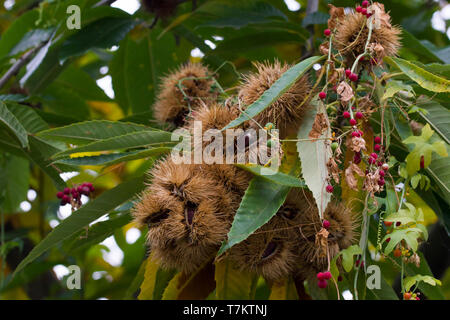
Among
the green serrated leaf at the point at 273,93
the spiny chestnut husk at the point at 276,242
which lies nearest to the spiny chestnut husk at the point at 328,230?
the spiny chestnut husk at the point at 276,242

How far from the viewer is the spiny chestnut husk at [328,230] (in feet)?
4.56

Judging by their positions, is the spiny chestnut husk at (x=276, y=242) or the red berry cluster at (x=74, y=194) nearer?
the spiny chestnut husk at (x=276, y=242)

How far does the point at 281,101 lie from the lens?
1.43 metres

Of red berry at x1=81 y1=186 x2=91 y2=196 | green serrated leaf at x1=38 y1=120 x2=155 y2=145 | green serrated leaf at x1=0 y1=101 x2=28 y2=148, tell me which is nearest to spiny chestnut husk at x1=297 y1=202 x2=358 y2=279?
green serrated leaf at x1=38 y1=120 x2=155 y2=145

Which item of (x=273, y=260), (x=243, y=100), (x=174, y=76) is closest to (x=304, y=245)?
(x=273, y=260)

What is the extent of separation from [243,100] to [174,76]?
404mm

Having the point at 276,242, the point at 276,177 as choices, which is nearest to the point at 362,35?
the point at 276,177

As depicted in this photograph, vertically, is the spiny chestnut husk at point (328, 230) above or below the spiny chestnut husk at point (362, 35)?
below

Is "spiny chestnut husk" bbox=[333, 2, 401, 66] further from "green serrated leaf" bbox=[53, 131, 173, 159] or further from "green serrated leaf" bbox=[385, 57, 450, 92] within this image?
"green serrated leaf" bbox=[53, 131, 173, 159]

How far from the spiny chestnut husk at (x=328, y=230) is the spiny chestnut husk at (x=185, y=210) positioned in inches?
6.7

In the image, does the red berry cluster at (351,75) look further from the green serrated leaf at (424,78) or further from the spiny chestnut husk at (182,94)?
the spiny chestnut husk at (182,94)

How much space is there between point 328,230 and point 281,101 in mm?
318

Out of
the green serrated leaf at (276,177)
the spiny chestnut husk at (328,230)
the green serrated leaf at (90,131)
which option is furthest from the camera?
the green serrated leaf at (90,131)
